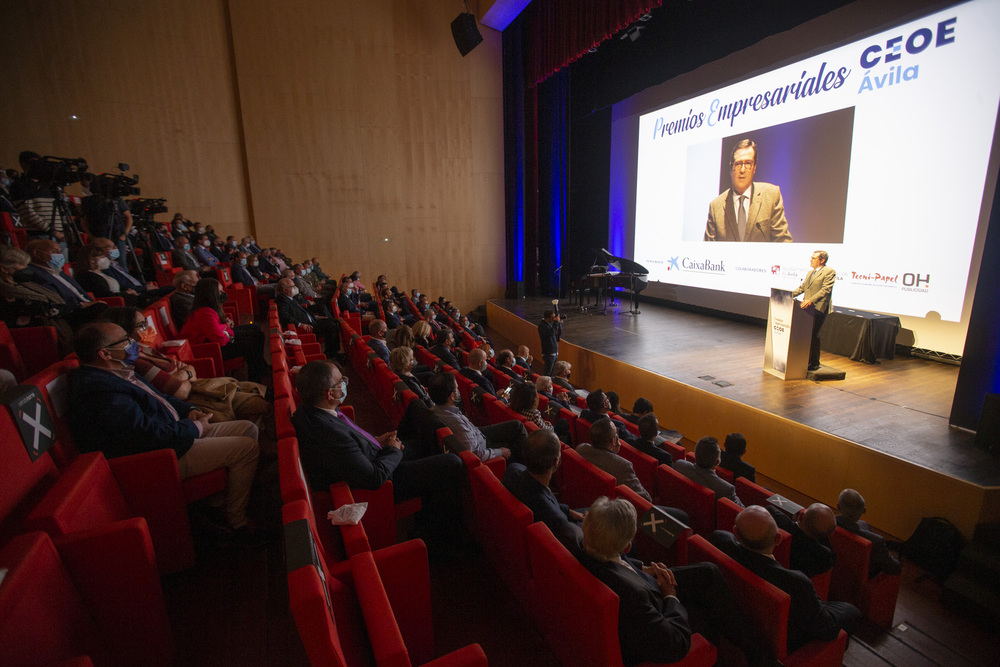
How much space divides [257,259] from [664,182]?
732 centimetres

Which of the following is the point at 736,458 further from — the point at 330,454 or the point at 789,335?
the point at 789,335

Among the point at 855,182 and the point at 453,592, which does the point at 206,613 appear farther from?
the point at 855,182

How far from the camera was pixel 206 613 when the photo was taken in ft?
5.39

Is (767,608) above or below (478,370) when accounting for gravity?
below

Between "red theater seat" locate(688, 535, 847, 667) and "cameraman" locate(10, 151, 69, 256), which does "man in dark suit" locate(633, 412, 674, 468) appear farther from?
"cameraman" locate(10, 151, 69, 256)

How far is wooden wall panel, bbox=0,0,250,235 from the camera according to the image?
7625 millimetres

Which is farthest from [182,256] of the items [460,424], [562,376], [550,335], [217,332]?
[460,424]

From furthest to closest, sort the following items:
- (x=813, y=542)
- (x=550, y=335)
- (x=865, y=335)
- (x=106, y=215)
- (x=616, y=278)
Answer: (x=616, y=278) < (x=550, y=335) < (x=865, y=335) < (x=106, y=215) < (x=813, y=542)

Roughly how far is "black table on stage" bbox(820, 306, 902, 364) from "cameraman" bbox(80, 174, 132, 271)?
306 inches

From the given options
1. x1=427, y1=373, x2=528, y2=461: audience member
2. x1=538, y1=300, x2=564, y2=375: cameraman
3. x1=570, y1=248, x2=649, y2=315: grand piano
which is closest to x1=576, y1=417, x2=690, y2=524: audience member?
x1=427, y1=373, x2=528, y2=461: audience member

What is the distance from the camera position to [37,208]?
4227 millimetres

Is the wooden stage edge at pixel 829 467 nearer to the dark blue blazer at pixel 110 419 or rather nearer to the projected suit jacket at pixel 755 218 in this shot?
the projected suit jacket at pixel 755 218

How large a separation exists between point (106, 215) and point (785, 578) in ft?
18.8

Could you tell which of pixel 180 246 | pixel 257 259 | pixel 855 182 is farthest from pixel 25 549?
pixel 855 182
